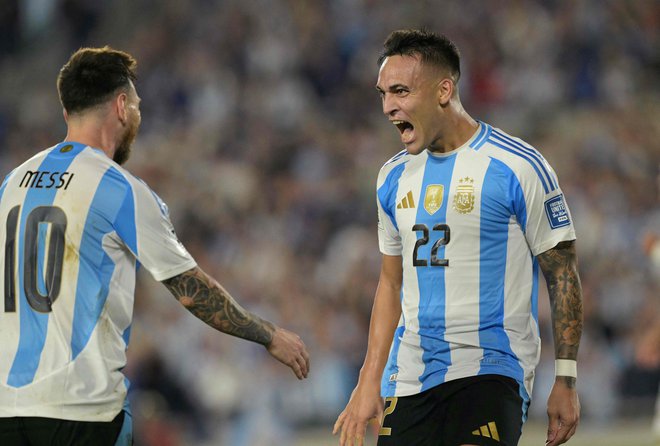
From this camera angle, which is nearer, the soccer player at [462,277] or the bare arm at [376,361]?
the soccer player at [462,277]

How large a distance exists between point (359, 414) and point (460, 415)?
1.69 ft

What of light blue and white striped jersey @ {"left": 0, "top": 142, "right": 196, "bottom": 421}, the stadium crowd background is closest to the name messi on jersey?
light blue and white striped jersey @ {"left": 0, "top": 142, "right": 196, "bottom": 421}

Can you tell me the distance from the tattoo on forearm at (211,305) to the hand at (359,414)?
0.54 meters

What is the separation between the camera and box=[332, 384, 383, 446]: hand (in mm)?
4793

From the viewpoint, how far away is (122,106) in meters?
4.66

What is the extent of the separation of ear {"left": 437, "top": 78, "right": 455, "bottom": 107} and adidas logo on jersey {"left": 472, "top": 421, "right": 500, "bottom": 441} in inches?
54.4

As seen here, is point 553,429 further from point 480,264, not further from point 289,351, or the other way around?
point 289,351

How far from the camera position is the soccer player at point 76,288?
13.7 ft

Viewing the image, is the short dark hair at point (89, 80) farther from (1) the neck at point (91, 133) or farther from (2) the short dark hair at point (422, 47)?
(2) the short dark hair at point (422, 47)

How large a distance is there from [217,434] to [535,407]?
2891 millimetres

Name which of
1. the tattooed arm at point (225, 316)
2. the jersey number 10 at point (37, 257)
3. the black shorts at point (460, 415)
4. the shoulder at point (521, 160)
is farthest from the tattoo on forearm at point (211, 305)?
the shoulder at point (521, 160)

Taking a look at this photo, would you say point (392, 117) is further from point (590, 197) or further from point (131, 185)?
point (590, 197)

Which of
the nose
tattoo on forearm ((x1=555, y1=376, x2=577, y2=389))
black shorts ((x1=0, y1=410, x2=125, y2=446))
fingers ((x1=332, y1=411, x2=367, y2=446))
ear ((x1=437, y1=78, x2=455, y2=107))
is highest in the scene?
ear ((x1=437, y1=78, x2=455, y2=107))

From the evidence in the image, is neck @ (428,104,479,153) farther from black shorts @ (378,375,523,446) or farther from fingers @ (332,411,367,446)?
fingers @ (332,411,367,446)
